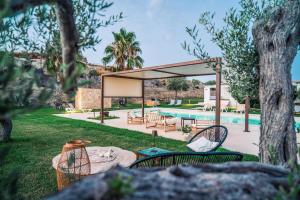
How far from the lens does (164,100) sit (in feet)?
123

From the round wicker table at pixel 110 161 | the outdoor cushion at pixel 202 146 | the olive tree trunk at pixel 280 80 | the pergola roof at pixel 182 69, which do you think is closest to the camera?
the olive tree trunk at pixel 280 80

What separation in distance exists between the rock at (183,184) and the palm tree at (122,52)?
106ft

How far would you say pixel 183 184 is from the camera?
78cm

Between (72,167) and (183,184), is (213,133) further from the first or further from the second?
(183,184)

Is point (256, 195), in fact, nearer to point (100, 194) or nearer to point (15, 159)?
point (100, 194)

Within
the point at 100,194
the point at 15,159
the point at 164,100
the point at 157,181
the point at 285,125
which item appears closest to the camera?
the point at 100,194

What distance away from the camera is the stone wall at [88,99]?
23.5 metres

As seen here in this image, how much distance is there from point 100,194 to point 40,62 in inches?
116

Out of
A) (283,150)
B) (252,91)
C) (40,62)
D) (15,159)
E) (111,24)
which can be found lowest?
(15,159)

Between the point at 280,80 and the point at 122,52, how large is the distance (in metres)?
31.4

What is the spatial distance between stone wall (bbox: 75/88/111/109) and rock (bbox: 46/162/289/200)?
23387 millimetres

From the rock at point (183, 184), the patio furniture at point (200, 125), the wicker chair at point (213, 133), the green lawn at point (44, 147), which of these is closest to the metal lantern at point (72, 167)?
the green lawn at point (44, 147)

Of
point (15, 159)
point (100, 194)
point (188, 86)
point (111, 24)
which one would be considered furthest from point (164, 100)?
point (100, 194)

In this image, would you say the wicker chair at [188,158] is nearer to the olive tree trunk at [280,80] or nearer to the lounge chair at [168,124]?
the olive tree trunk at [280,80]
